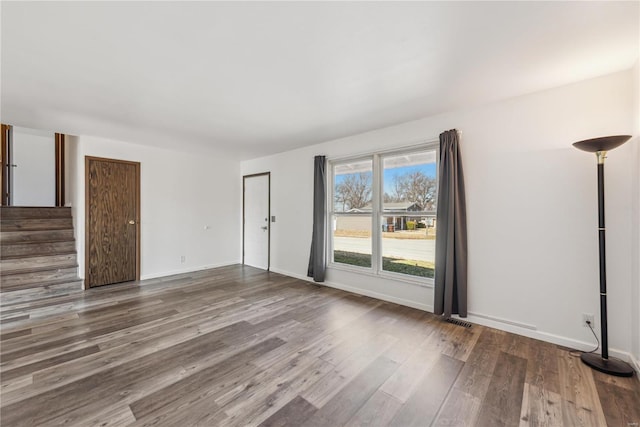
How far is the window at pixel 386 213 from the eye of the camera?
3461mm

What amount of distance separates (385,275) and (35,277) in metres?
5.27

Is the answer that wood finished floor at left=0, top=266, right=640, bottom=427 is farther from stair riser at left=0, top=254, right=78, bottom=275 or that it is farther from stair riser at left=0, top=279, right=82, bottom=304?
stair riser at left=0, top=254, right=78, bottom=275

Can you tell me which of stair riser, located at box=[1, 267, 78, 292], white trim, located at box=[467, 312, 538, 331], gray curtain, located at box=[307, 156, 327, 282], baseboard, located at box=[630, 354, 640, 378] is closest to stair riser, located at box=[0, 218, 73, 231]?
stair riser, located at box=[1, 267, 78, 292]

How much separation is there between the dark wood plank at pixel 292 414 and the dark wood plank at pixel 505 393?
1071mm

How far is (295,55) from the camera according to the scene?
1.97 metres

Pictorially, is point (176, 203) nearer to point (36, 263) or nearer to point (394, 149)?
point (36, 263)

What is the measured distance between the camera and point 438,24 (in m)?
1.65

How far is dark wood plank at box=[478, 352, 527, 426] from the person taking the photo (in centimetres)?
162

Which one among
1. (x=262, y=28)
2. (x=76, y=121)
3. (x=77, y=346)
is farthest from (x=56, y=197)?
(x=262, y=28)

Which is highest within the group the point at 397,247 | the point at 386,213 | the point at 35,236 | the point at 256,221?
the point at 386,213

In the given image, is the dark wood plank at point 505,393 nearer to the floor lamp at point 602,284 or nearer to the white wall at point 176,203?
the floor lamp at point 602,284

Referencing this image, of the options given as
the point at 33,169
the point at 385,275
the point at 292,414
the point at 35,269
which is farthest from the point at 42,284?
the point at 385,275

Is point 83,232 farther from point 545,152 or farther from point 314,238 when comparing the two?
point 545,152

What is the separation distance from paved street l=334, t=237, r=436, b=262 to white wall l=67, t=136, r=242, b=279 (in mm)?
2979
